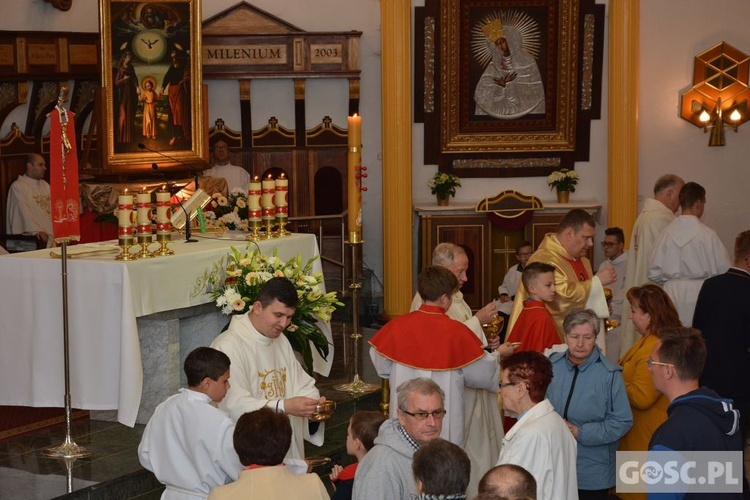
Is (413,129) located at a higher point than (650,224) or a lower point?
higher

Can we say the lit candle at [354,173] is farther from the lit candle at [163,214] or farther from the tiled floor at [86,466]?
the tiled floor at [86,466]

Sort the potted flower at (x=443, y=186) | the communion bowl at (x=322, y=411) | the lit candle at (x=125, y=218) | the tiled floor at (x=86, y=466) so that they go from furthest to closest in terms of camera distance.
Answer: the potted flower at (x=443, y=186) < the lit candle at (x=125, y=218) < the tiled floor at (x=86, y=466) < the communion bowl at (x=322, y=411)

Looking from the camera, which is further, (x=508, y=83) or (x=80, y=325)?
(x=508, y=83)

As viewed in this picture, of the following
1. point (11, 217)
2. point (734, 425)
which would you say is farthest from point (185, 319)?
point (11, 217)

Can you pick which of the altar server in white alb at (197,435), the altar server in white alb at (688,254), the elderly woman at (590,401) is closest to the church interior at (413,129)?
the altar server in white alb at (688,254)

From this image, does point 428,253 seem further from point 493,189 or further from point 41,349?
point 41,349

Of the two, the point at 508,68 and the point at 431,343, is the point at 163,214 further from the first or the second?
the point at 508,68

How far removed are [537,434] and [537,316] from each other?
197 cm

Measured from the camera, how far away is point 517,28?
12.8m

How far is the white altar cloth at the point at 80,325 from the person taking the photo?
6.47m

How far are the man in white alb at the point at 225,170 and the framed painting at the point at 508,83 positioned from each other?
211 cm

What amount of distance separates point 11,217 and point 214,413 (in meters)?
7.21

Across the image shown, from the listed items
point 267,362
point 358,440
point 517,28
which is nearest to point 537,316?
point 267,362

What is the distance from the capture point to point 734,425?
4355 millimetres
